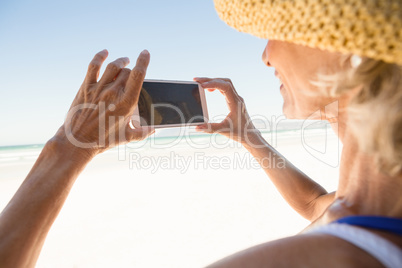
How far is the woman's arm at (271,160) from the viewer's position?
5.03ft

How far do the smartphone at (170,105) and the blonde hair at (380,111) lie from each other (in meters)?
1.09

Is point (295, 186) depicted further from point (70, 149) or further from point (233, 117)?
point (70, 149)

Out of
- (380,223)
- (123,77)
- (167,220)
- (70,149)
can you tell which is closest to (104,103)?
(123,77)

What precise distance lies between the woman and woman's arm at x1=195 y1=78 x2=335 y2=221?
52 centimetres

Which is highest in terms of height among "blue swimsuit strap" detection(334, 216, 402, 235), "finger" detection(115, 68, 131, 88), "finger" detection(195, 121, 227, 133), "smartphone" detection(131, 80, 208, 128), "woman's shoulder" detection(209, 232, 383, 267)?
"finger" detection(115, 68, 131, 88)

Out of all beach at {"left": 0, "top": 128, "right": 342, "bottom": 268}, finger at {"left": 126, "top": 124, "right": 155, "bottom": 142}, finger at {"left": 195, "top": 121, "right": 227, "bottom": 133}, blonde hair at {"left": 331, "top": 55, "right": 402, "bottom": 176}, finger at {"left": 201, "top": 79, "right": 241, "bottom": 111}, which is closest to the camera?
blonde hair at {"left": 331, "top": 55, "right": 402, "bottom": 176}

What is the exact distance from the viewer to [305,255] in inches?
→ 21.7

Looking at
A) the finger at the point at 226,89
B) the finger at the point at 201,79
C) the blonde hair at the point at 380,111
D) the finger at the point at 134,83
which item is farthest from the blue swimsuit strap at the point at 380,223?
the finger at the point at 201,79

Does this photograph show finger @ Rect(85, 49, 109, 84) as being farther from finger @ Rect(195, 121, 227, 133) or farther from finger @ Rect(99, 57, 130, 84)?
→ finger @ Rect(195, 121, 227, 133)

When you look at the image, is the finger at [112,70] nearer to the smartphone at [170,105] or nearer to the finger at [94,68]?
the finger at [94,68]

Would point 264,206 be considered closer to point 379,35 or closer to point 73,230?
point 73,230

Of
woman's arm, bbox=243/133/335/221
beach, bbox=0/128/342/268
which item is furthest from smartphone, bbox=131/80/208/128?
beach, bbox=0/128/342/268

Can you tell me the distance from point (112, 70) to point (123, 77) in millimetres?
63

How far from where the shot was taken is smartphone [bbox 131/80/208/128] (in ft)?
4.99
